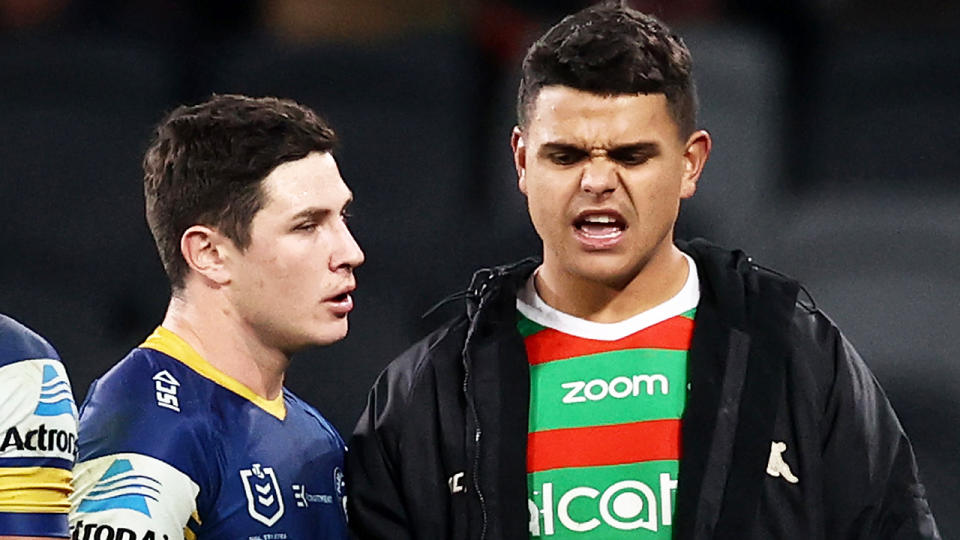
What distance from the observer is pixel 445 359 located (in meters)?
2.44

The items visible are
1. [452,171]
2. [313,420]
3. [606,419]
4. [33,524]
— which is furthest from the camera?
[452,171]

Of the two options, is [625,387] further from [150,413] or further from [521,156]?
[150,413]

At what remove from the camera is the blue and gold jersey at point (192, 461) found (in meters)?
2.12

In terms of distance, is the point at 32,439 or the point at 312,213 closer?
the point at 32,439

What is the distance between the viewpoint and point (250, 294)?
95.0 inches

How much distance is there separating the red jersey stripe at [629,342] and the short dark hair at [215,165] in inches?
18.1

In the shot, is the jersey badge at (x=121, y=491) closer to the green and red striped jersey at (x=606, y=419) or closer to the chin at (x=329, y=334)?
the chin at (x=329, y=334)

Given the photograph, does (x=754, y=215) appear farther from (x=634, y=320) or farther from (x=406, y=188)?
(x=634, y=320)

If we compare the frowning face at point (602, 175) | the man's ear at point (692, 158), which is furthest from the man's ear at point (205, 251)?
the man's ear at point (692, 158)

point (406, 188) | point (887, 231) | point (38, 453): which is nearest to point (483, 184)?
point (406, 188)

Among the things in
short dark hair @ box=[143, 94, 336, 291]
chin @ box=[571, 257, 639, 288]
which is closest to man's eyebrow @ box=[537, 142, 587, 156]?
chin @ box=[571, 257, 639, 288]

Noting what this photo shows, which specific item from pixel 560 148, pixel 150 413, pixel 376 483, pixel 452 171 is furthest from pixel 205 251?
pixel 452 171

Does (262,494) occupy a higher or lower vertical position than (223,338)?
lower

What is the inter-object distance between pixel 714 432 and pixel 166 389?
0.76m
